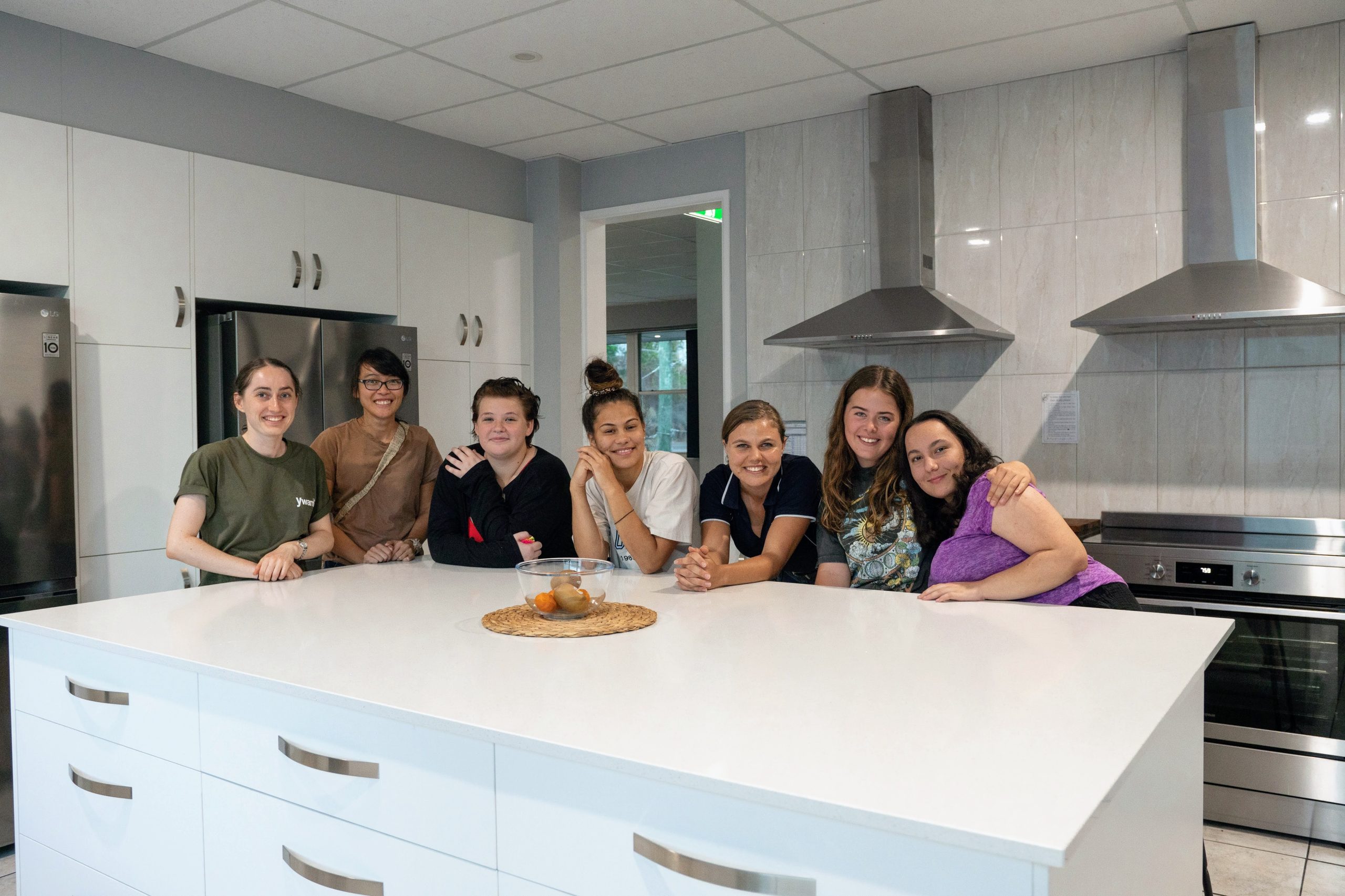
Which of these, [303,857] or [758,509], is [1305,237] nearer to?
[758,509]

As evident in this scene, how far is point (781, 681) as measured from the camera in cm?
133

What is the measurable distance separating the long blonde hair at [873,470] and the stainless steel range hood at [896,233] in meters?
1.21

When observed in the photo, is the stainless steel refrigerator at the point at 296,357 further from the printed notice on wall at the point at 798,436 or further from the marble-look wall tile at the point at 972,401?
the marble-look wall tile at the point at 972,401

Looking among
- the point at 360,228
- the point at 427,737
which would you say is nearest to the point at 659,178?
the point at 360,228

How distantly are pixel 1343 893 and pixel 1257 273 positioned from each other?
1.72 metres

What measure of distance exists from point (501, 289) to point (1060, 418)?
250 cm

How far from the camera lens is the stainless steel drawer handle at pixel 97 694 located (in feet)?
5.64

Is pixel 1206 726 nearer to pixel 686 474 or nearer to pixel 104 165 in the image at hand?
pixel 686 474

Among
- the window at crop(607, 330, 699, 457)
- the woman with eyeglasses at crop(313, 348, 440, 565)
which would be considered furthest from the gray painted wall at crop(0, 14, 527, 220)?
the window at crop(607, 330, 699, 457)

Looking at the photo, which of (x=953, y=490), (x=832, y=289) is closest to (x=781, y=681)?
(x=953, y=490)

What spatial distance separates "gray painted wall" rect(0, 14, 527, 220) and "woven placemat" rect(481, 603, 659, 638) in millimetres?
2360

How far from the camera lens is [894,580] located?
7.18ft

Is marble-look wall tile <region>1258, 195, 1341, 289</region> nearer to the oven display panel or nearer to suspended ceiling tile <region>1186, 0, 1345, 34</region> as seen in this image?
suspended ceiling tile <region>1186, 0, 1345, 34</region>

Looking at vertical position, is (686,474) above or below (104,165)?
below
